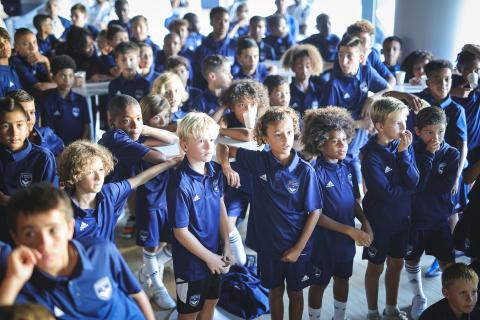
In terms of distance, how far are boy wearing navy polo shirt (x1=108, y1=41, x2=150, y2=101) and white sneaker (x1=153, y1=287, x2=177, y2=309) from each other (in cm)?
186

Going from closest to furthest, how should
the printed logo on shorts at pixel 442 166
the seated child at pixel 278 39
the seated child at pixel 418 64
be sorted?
the printed logo on shorts at pixel 442 166 → the seated child at pixel 418 64 → the seated child at pixel 278 39

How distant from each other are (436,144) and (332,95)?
1.32 m

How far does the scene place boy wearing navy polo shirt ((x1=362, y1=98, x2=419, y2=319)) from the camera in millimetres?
2646

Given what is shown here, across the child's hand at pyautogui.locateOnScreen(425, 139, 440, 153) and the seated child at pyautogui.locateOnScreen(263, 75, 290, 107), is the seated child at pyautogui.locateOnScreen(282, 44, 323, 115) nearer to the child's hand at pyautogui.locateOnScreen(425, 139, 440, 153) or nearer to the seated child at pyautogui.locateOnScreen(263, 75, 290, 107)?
the seated child at pyautogui.locateOnScreen(263, 75, 290, 107)

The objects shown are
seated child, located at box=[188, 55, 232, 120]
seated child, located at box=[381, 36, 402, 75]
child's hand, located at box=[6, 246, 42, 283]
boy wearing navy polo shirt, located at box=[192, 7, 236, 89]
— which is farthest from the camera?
boy wearing navy polo shirt, located at box=[192, 7, 236, 89]

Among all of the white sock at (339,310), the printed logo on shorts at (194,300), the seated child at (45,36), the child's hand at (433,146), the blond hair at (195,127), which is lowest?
the white sock at (339,310)

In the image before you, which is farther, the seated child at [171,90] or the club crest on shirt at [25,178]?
the seated child at [171,90]

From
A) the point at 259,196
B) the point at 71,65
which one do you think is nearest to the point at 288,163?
the point at 259,196

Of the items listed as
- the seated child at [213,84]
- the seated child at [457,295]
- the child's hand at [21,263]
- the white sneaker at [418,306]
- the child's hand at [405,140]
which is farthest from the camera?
the seated child at [213,84]

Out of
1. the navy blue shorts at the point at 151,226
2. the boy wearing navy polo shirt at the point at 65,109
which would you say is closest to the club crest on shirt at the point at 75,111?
the boy wearing navy polo shirt at the point at 65,109

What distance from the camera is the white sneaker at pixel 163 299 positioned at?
305cm

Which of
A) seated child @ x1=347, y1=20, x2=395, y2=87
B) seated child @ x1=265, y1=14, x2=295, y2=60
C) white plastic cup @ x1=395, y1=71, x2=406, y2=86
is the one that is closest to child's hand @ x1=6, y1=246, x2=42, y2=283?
seated child @ x1=347, y1=20, x2=395, y2=87

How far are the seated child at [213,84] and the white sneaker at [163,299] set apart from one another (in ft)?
4.75

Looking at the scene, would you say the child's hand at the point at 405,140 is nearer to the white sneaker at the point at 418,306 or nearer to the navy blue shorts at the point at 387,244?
the navy blue shorts at the point at 387,244
